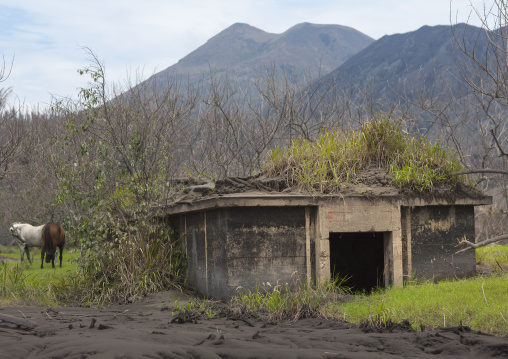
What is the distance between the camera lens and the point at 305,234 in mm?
10820

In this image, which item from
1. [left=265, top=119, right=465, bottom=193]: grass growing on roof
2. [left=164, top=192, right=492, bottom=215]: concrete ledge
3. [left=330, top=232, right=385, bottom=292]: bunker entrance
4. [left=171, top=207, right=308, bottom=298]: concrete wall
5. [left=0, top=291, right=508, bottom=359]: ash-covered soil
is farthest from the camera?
[left=330, top=232, right=385, bottom=292]: bunker entrance

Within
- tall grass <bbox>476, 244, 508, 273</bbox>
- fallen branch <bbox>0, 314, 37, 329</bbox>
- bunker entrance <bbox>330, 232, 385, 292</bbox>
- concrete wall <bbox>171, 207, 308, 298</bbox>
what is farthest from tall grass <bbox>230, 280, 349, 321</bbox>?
tall grass <bbox>476, 244, 508, 273</bbox>

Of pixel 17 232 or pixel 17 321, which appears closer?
pixel 17 321

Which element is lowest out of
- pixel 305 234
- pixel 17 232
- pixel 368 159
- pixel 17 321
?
pixel 17 321

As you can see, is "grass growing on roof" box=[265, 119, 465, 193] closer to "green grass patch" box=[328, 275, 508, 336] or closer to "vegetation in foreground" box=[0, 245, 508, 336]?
"vegetation in foreground" box=[0, 245, 508, 336]

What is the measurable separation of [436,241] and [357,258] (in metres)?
2.97

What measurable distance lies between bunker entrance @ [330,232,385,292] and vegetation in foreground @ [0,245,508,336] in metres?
2.74

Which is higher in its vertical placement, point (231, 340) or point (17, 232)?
point (17, 232)

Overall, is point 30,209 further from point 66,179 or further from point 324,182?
point 324,182

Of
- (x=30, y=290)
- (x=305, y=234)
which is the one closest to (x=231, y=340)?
(x=305, y=234)

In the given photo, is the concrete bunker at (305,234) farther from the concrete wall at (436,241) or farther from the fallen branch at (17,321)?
the fallen branch at (17,321)

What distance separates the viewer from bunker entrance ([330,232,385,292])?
1400 centimetres

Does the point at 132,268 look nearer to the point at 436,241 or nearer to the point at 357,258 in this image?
the point at 357,258

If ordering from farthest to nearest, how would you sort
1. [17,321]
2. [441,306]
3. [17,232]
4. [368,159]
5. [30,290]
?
1. [17,232]
2. [368,159]
3. [30,290]
4. [441,306]
5. [17,321]
